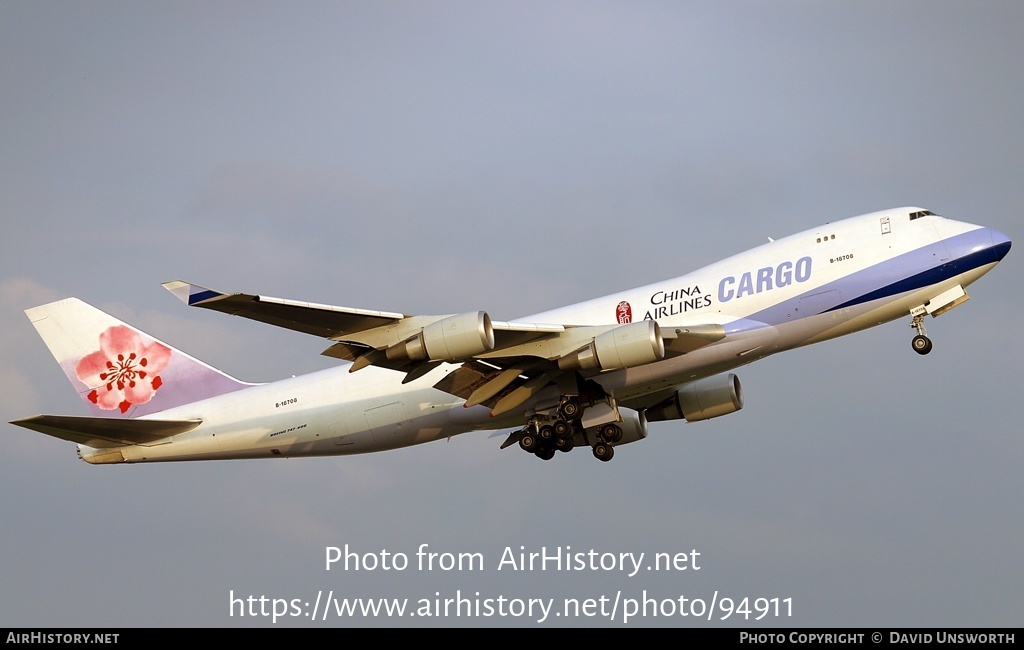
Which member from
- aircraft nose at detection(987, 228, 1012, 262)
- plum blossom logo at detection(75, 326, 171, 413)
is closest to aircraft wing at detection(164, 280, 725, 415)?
aircraft nose at detection(987, 228, 1012, 262)

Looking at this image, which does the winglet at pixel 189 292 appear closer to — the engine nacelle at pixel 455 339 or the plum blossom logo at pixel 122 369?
the engine nacelle at pixel 455 339

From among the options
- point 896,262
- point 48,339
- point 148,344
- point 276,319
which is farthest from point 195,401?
point 896,262

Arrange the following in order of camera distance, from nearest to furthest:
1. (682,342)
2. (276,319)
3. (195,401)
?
(276,319) → (682,342) → (195,401)

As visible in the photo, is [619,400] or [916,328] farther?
[619,400]

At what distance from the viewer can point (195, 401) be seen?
3994 cm

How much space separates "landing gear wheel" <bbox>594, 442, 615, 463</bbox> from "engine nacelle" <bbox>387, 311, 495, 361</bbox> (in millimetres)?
7306

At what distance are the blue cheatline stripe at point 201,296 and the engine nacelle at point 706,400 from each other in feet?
Result: 52.7

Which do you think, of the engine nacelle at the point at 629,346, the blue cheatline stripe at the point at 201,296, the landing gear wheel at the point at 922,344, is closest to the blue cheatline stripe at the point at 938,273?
the landing gear wheel at the point at 922,344

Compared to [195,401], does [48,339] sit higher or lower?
higher

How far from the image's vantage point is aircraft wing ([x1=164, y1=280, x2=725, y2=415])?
1206 inches

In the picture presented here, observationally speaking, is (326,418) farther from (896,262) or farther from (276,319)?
(896,262)

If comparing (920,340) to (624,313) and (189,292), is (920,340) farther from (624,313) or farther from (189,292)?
(189,292)

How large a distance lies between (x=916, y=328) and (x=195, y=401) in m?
21.7

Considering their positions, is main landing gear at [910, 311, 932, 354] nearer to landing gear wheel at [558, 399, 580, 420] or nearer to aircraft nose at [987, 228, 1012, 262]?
aircraft nose at [987, 228, 1012, 262]
